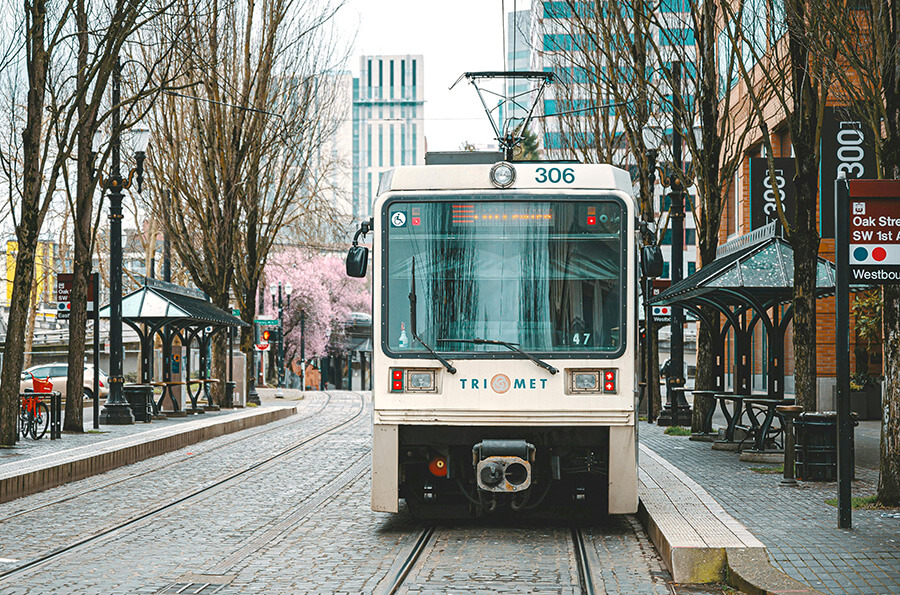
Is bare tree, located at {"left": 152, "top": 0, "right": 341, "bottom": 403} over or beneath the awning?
over

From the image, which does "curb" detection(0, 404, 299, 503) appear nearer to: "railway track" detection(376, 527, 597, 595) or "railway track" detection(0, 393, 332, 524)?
"railway track" detection(0, 393, 332, 524)

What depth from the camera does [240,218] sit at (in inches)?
1391

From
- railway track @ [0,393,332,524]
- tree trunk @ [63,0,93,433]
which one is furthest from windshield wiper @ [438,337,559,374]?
tree trunk @ [63,0,93,433]

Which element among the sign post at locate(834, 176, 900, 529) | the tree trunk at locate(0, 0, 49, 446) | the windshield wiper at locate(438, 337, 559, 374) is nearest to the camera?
the sign post at locate(834, 176, 900, 529)

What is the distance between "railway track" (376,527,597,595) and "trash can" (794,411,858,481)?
342 cm

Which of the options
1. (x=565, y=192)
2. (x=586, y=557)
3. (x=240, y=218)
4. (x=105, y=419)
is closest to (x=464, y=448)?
(x=586, y=557)

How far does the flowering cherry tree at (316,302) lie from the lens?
3066 inches

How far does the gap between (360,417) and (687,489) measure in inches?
803

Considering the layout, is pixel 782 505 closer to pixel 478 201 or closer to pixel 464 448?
pixel 464 448

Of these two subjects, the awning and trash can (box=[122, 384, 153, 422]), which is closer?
trash can (box=[122, 384, 153, 422])

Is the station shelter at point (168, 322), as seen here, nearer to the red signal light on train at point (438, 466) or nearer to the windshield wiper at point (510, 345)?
the red signal light on train at point (438, 466)

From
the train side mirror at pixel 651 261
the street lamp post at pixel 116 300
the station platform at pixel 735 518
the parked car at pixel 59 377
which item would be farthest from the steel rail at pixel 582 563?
the parked car at pixel 59 377

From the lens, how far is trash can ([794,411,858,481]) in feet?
40.6

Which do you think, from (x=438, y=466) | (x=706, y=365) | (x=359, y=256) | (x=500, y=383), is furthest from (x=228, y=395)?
(x=500, y=383)
